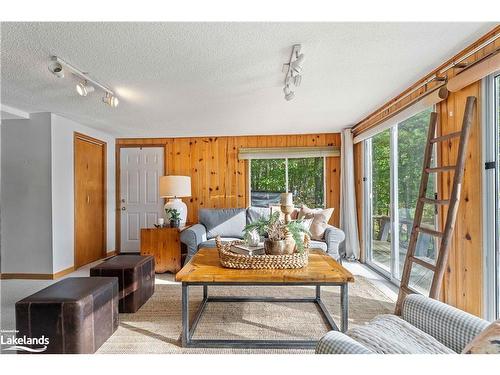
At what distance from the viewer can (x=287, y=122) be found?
3811 millimetres

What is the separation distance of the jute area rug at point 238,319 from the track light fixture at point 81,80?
199 cm

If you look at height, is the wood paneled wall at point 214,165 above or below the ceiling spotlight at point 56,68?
below

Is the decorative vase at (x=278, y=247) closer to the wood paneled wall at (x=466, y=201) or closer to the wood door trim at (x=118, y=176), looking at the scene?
the wood paneled wall at (x=466, y=201)

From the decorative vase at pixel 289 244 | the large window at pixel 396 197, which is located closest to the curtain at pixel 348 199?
the large window at pixel 396 197

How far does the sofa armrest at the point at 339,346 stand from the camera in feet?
3.11

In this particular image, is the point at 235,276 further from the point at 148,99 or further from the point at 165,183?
the point at 165,183

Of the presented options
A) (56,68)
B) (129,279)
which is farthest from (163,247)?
(56,68)

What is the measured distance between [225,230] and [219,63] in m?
2.47

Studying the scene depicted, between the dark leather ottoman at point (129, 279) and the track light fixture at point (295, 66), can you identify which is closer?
the track light fixture at point (295, 66)

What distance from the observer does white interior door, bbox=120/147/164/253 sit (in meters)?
4.71

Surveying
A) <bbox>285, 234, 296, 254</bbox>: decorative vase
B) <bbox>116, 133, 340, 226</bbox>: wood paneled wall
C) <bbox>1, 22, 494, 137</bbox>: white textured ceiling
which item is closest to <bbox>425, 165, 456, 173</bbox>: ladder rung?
<bbox>1, 22, 494, 137</bbox>: white textured ceiling

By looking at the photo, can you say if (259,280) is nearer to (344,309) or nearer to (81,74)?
(344,309)

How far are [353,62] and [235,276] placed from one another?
72.1 inches
